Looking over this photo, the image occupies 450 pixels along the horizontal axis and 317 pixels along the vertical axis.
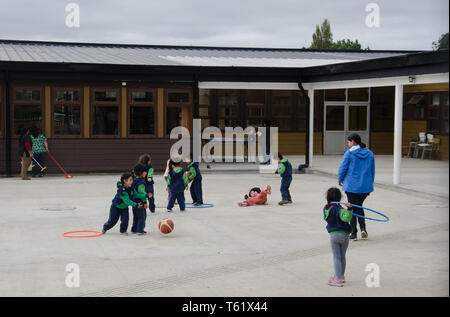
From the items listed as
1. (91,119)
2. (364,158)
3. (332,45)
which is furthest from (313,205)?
(332,45)

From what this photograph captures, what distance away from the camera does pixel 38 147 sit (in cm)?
2131

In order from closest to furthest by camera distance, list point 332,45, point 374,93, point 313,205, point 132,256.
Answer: point 132,256 < point 313,205 < point 374,93 < point 332,45

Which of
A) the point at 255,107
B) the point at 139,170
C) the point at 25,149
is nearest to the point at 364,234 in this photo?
the point at 139,170

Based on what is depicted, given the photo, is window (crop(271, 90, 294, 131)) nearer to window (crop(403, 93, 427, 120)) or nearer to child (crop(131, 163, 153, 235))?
window (crop(403, 93, 427, 120))

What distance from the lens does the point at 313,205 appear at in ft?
50.9

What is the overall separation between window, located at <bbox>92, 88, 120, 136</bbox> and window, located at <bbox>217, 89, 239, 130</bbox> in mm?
7637

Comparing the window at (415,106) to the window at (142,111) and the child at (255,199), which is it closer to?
the window at (142,111)

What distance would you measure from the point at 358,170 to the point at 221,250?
2.57m

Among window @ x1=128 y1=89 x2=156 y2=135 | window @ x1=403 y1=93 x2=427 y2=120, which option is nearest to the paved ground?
window @ x1=128 y1=89 x2=156 y2=135

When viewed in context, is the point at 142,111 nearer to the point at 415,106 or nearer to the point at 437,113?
the point at 437,113

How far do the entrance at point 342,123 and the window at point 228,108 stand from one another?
446cm

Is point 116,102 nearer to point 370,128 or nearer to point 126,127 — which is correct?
point 126,127
